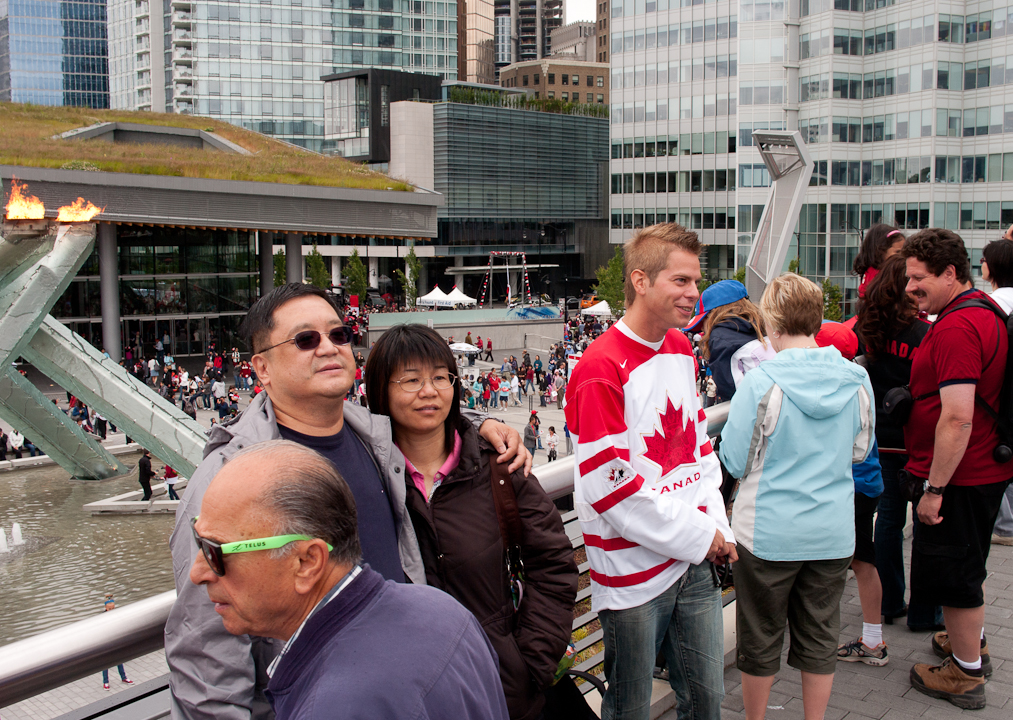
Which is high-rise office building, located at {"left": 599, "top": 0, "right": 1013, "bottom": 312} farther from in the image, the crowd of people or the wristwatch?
the wristwatch

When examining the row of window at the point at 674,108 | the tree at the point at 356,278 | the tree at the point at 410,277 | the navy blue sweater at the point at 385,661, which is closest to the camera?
the navy blue sweater at the point at 385,661

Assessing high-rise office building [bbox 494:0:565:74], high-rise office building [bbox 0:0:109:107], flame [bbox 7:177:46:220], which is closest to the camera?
flame [bbox 7:177:46:220]

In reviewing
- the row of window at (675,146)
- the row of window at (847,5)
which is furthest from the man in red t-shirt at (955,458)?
the row of window at (675,146)

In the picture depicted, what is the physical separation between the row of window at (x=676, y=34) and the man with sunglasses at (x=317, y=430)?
65.4 metres

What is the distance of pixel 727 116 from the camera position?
63.8 m

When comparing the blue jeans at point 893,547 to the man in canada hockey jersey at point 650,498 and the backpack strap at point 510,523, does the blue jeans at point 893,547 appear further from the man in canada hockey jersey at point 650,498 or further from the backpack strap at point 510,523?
the backpack strap at point 510,523

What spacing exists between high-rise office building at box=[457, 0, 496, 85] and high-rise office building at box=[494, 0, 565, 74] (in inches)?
1806

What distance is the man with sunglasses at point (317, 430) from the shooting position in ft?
6.88

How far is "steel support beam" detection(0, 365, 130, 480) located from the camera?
20.6 meters

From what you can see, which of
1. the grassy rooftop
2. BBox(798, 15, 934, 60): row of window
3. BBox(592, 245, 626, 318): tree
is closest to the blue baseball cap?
the grassy rooftop

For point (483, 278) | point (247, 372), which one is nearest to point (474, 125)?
point (483, 278)

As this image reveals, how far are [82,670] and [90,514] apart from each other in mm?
18725

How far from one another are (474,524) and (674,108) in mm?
67644

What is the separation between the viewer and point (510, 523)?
2.55 meters
